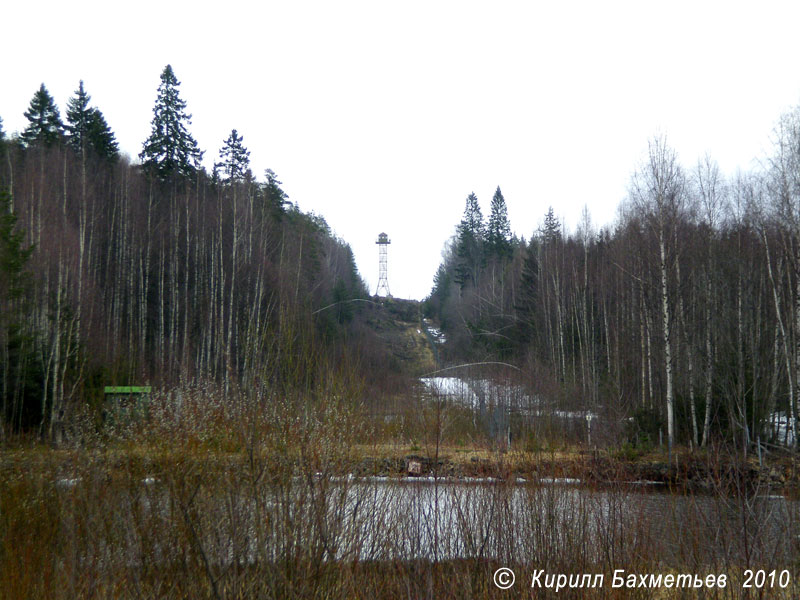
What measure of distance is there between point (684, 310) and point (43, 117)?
37260mm

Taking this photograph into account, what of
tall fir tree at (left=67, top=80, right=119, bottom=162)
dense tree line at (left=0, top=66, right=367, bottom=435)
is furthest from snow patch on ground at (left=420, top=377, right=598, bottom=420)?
tall fir tree at (left=67, top=80, right=119, bottom=162)

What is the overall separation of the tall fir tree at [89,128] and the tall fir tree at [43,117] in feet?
2.39

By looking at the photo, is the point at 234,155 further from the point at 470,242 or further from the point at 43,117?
the point at 470,242

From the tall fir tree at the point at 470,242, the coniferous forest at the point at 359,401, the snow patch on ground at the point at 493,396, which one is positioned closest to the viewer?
the coniferous forest at the point at 359,401

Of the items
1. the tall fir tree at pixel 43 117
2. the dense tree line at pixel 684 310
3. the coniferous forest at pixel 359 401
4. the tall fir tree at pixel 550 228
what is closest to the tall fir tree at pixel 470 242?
the coniferous forest at pixel 359 401

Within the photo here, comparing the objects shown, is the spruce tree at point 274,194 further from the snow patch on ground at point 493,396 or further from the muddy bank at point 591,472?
the muddy bank at point 591,472

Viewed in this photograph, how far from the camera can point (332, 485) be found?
5.12 m

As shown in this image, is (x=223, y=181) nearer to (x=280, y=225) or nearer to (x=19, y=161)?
(x=280, y=225)

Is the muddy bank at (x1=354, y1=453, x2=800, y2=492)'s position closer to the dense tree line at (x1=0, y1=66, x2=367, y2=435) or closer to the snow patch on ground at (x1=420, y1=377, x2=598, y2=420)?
the snow patch on ground at (x1=420, y1=377, x2=598, y2=420)

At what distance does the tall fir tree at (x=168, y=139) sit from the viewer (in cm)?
3516

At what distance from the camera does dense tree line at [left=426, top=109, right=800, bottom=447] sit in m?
19.8

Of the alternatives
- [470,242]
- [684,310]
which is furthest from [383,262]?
[684,310]

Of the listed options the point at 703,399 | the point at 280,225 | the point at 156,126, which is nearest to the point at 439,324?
the point at 280,225

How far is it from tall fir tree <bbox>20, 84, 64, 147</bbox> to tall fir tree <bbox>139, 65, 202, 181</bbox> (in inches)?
190
